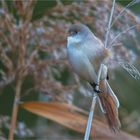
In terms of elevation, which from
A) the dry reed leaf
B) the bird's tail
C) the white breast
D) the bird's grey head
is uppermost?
the bird's grey head

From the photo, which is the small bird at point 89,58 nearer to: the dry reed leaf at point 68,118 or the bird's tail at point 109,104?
the bird's tail at point 109,104

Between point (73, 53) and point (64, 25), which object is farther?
point (64, 25)

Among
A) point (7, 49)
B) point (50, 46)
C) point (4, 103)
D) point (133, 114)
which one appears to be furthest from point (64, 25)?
point (133, 114)

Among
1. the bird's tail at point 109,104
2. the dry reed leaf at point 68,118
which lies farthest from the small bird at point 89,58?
the dry reed leaf at point 68,118

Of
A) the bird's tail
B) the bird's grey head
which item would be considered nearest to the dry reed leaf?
the bird's tail

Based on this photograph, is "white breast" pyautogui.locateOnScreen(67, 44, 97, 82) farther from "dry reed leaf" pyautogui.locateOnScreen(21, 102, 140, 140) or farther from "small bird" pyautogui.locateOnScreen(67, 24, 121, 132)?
"dry reed leaf" pyautogui.locateOnScreen(21, 102, 140, 140)

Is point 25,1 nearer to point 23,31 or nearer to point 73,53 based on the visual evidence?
point 23,31

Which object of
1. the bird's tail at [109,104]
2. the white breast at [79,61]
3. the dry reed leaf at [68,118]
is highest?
the white breast at [79,61]
